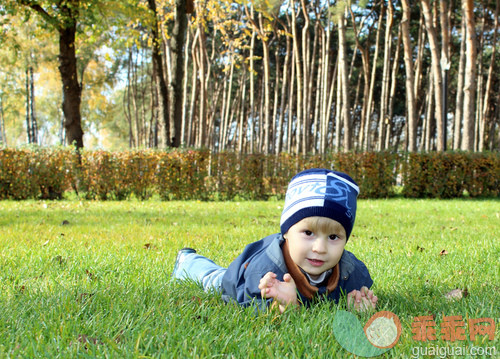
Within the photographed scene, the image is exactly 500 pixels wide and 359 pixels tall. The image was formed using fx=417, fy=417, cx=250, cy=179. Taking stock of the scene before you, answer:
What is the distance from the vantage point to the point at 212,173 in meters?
12.8

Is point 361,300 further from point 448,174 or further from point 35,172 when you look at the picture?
point 448,174

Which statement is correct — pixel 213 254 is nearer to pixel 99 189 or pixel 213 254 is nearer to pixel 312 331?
pixel 312 331

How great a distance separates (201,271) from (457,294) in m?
1.82

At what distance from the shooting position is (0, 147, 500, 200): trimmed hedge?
12211 mm

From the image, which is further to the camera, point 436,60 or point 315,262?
point 436,60

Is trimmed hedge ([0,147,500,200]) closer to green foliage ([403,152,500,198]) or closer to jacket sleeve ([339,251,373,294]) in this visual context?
green foliage ([403,152,500,198])

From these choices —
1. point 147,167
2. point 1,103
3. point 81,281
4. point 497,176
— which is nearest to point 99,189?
point 147,167

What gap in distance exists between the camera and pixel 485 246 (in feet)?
15.2

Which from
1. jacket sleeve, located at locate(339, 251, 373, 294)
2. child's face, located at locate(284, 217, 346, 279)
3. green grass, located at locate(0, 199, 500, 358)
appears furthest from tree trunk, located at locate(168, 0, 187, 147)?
child's face, located at locate(284, 217, 346, 279)

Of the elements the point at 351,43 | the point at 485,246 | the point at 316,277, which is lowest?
the point at 485,246

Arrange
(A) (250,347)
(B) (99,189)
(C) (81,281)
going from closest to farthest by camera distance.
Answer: (A) (250,347), (C) (81,281), (B) (99,189)

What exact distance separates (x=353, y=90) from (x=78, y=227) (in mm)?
31020

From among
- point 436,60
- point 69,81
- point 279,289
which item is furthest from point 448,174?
point 69,81

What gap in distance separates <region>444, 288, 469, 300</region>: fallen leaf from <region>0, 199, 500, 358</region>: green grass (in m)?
0.05
